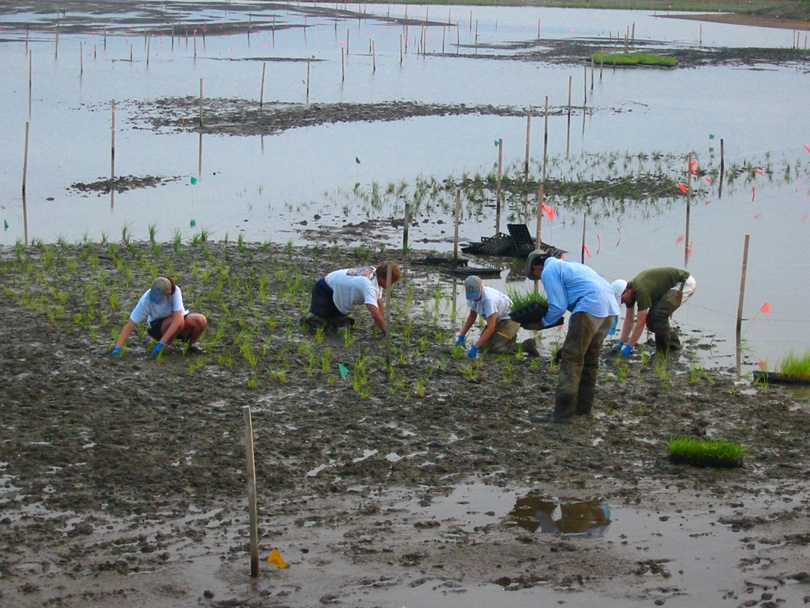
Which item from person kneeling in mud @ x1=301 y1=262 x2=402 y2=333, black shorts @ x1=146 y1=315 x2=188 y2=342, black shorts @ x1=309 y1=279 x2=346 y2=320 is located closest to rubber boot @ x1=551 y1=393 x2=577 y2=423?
person kneeling in mud @ x1=301 y1=262 x2=402 y2=333

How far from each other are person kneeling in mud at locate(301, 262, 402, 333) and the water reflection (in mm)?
3349

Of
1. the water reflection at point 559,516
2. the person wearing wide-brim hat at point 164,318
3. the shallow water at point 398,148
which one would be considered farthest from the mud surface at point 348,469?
the shallow water at point 398,148

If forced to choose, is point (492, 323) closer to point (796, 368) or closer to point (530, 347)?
point (530, 347)

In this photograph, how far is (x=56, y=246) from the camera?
1450cm

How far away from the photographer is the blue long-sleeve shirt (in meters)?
7.92

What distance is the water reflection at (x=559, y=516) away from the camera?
6.39m

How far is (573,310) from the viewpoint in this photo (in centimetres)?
807

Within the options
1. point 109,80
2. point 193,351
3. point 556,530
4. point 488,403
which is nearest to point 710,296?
point 488,403

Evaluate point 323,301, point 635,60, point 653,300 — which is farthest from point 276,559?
point 635,60

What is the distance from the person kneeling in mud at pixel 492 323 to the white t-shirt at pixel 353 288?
0.92 m

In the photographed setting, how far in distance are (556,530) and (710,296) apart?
7818mm

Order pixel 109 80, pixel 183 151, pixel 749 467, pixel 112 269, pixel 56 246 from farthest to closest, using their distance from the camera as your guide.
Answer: pixel 109 80, pixel 183 151, pixel 56 246, pixel 112 269, pixel 749 467

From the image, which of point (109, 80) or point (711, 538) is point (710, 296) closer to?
point (711, 538)

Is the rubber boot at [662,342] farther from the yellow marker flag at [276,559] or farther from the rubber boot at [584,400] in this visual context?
the yellow marker flag at [276,559]
